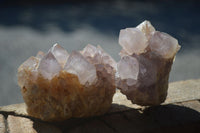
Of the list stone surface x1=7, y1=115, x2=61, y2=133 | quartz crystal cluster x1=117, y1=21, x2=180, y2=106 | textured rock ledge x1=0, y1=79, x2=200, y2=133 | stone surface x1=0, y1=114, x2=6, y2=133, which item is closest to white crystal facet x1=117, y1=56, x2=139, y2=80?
quartz crystal cluster x1=117, y1=21, x2=180, y2=106

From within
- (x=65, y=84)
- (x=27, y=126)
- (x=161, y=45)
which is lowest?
(x=27, y=126)

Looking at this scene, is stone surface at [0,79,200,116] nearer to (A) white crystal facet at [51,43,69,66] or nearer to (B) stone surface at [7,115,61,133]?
(B) stone surface at [7,115,61,133]

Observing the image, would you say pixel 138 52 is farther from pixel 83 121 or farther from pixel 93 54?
pixel 83 121

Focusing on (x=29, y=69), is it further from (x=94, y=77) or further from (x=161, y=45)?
(x=161, y=45)

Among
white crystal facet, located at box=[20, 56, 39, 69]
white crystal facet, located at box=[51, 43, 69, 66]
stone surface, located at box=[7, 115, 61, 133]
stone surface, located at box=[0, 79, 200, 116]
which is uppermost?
white crystal facet, located at box=[51, 43, 69, 66]

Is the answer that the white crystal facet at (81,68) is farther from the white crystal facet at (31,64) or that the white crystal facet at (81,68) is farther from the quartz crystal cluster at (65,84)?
the white crystal facet at (31,64)

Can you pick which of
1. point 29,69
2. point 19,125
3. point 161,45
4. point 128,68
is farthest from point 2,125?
point 161,45

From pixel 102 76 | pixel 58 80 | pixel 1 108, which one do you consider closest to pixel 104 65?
pixel 102 76
